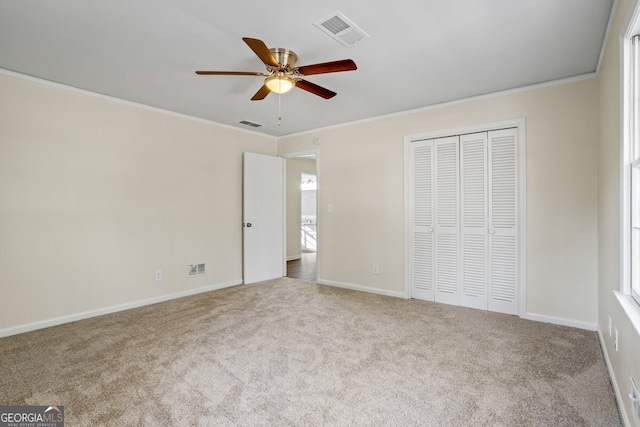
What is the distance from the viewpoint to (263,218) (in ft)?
16.8

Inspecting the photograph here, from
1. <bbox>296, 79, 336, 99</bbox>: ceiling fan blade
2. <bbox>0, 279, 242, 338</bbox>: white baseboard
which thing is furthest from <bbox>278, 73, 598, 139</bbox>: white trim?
<bbox>0, 279, 242, 338</bbox>: white baseboard

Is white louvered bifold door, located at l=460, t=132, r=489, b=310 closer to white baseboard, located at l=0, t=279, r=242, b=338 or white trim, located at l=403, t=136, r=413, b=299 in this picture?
white trim, located at l=403, t=136, r=413, b=299

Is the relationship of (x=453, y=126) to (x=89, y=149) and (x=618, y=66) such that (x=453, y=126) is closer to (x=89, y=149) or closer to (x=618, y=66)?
(x=618, y=66)

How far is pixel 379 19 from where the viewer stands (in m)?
2.14

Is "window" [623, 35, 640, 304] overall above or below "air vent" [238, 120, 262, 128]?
below

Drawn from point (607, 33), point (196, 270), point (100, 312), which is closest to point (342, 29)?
point (607, 33)

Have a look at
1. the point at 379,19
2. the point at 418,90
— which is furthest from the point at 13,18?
the point at 418,90

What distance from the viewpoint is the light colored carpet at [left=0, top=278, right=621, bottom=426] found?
181cm

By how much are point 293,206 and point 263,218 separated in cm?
226

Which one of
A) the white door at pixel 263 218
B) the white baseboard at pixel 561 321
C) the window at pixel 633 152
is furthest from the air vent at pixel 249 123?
the white baseboard at pixel 561 321

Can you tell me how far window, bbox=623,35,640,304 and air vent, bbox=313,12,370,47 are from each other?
1.54 meters

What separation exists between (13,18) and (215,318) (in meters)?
2.86

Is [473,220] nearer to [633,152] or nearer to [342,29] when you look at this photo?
[633,152]

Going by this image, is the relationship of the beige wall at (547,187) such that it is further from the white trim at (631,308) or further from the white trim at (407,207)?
the white trim at (631,308)
